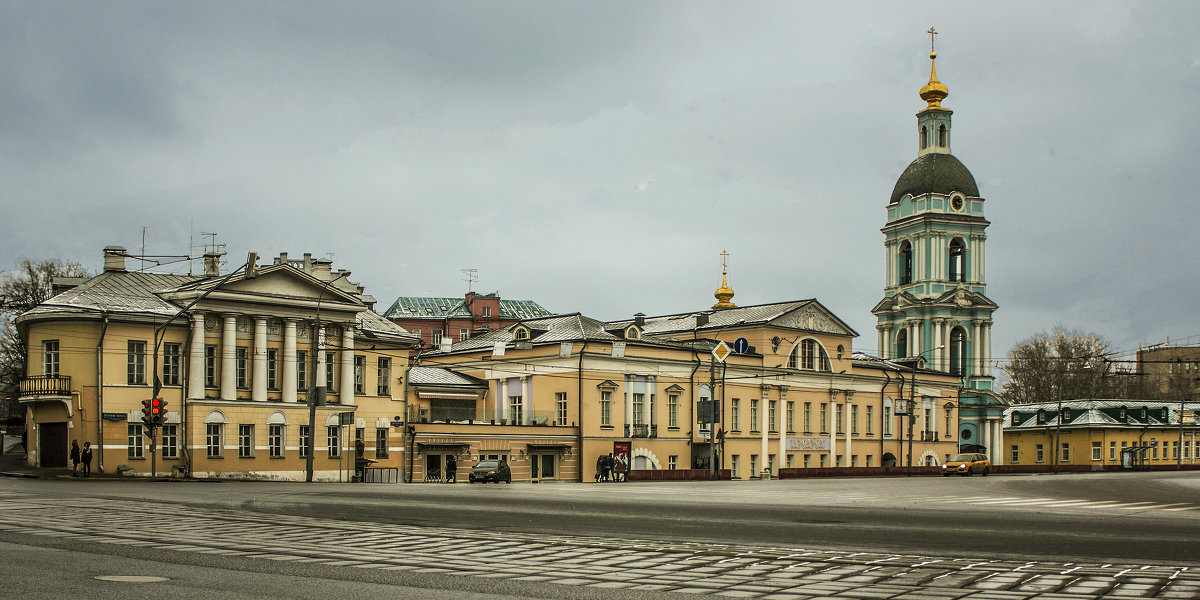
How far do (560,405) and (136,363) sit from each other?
1111 inches

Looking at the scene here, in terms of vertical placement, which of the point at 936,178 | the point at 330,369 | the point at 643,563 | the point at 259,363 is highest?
the point at 936,178

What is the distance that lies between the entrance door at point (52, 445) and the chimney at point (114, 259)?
8461 millimetres

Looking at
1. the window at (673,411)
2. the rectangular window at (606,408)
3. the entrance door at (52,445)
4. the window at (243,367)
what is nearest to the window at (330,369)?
the window at (243,367)

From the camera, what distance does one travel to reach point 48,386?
163ft

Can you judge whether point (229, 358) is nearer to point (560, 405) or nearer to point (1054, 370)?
point (560, 405)

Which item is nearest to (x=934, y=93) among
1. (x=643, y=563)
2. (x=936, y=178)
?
(x=936, y=178)

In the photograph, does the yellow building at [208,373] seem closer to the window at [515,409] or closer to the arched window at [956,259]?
the window at [515,409]

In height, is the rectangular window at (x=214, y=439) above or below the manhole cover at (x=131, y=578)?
below

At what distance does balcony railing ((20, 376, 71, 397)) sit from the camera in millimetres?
49469

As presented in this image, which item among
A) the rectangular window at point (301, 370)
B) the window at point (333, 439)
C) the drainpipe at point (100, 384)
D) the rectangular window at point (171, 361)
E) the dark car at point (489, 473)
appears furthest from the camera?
the window at point (333, 439)

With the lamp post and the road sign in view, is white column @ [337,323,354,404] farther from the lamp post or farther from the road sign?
A: the road sign

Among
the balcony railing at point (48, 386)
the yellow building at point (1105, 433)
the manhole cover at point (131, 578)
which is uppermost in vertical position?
the balcony railing at point (48, 386)

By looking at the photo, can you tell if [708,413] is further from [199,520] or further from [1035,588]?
[1035,588]

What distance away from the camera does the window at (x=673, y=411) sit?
77.7 metres
